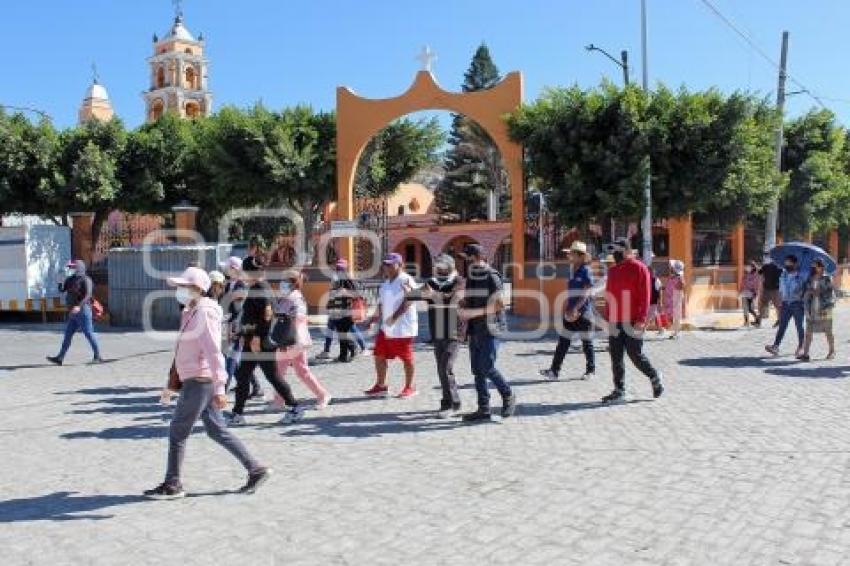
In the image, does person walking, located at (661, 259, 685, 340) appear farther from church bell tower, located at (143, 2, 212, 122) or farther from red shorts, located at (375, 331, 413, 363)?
church bell tower, located at (143, 2, 212, 122)

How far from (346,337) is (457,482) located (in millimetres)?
7048

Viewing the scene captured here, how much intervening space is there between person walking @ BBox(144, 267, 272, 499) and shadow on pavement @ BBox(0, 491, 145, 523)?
28cm

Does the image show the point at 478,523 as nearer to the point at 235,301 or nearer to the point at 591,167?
the point at 235,301

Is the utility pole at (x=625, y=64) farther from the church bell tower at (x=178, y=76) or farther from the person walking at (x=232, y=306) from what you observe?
the church bell tower at (x=178, y=76)

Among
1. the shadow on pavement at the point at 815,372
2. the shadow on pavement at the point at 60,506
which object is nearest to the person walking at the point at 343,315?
the shadow on pavement at the point at 815,372

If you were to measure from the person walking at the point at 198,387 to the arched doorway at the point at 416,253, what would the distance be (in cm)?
4220

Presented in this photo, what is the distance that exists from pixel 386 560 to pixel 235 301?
4.71 metres

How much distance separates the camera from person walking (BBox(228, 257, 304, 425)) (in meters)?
7.91

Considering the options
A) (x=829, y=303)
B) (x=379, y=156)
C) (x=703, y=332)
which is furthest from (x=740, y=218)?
(x=379, y=156)

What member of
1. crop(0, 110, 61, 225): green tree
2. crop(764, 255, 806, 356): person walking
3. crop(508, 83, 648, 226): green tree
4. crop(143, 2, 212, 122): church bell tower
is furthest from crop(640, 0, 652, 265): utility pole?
crop(143, 2, 212, 122): church bell tower

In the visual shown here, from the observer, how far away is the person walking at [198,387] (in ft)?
18.5

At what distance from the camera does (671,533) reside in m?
4.85

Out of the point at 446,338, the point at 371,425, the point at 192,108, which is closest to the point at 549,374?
the point at 446,338

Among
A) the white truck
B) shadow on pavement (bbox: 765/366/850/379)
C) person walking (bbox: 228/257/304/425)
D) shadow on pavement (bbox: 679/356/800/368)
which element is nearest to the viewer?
person walking (bbox: 228/257/304/425)
